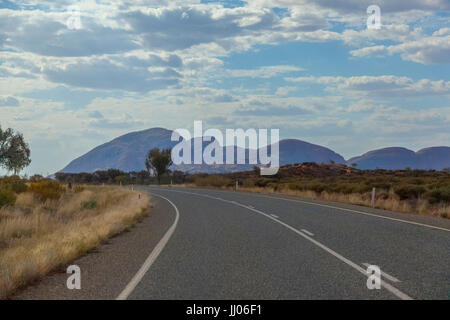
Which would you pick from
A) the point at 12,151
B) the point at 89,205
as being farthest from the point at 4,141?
the point at 89,205

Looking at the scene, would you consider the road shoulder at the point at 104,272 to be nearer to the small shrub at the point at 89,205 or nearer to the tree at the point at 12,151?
the small shrub at the point at 89,205

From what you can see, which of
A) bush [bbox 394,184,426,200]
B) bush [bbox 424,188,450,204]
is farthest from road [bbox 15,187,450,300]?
bush [bbox 394,184,426,200]

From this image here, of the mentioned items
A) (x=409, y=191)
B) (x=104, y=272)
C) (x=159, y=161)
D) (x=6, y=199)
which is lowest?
(x=104, y=272)

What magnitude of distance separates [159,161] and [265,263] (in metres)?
72.2

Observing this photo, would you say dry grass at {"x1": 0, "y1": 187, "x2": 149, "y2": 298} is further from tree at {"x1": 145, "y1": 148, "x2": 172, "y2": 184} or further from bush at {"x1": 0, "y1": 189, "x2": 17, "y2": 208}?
tree at {"x1": 145, "y1": 148, "x2": 172, "y2": 184}

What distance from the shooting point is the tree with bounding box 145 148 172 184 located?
79.9 metres

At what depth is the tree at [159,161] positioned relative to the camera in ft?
262

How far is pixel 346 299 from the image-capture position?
6.21 meters

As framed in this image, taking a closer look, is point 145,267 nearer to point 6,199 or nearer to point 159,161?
point 6,199

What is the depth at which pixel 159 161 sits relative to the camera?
262 ft

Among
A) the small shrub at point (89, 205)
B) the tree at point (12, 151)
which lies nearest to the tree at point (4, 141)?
the tree at point (12, 151)
